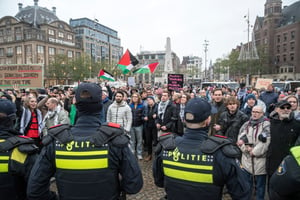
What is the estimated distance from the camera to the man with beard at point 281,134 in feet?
11.6

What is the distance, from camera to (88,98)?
2076 millimetres

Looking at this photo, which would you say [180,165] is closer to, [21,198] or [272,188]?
[272,188]

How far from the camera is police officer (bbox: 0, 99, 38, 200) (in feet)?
7.04

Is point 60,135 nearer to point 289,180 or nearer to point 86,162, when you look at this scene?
point 86,162

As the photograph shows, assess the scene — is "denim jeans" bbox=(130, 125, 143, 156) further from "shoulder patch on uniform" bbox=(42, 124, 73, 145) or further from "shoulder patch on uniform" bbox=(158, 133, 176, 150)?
"shoulder patch on uniform" bbox=(42, 124, 73, 145)

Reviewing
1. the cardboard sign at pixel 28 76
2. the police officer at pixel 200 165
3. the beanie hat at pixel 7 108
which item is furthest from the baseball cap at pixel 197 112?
the cardboard sign at pixel 28 76

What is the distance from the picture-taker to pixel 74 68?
44.9m

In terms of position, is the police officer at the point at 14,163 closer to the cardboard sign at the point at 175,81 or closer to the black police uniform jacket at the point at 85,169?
the black police uniform jacket at the point at 85,169

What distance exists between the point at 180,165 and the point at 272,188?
742 mm

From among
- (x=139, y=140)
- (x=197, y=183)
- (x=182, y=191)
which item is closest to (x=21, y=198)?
(x=182, y=191)

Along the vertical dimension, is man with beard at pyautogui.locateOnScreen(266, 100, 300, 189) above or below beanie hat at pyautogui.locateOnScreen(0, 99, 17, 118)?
Result: below

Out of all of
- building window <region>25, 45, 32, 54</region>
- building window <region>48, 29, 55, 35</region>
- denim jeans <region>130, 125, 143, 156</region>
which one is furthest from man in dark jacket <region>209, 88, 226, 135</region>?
building window <region>48, 29, 55, 35</region>

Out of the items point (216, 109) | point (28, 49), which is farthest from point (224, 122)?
point (28, 49)

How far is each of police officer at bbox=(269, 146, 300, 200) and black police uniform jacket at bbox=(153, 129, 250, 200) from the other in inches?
12.9
